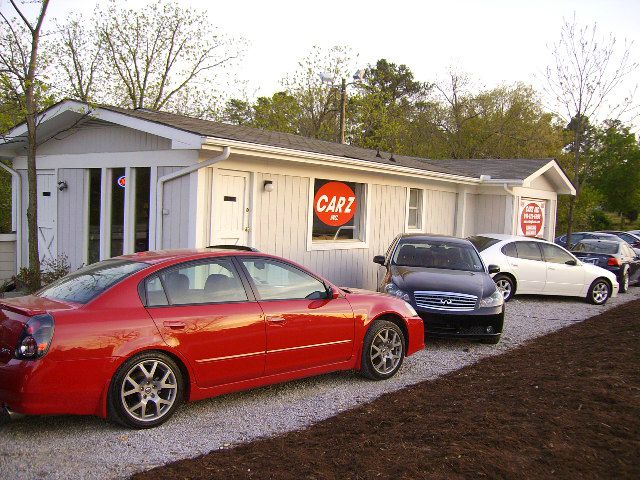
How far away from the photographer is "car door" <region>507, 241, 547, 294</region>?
13.1m

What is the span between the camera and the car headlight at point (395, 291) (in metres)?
8.58

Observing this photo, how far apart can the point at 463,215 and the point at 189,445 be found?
42.0 feet

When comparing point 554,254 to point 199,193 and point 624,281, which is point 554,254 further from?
point 199,193

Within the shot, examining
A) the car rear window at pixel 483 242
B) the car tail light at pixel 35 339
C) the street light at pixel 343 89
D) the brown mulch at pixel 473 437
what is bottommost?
the brown mulch at pixel 473 437

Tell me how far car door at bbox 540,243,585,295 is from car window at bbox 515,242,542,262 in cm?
15

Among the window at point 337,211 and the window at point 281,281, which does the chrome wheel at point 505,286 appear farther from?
the window at point 281,281

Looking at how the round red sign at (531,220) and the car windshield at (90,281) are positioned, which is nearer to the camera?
the car windshield at (90,281)

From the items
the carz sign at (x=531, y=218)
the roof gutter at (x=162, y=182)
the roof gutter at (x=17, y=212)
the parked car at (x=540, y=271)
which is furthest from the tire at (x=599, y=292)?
the roof gutter at (x=17, y=212)

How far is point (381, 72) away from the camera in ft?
158

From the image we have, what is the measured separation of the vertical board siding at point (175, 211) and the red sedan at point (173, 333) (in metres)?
3.94

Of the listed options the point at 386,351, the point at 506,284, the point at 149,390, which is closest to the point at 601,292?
the point at 506,284

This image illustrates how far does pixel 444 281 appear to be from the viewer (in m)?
8.77

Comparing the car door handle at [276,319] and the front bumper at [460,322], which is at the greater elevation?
the car door handle at [276,319]

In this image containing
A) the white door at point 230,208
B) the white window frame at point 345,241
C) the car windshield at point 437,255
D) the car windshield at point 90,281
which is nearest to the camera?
the car windshield at point 90,281
